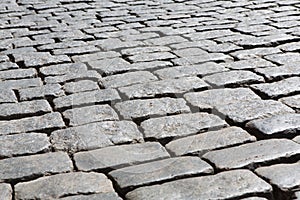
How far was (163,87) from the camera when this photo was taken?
4121mm

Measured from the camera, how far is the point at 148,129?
340 centimetres

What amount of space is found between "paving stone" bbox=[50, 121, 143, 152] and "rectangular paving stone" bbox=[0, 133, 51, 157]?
0.06 m

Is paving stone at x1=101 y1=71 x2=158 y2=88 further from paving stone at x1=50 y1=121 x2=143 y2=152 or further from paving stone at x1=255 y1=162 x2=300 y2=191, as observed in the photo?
paving stone at x1=255 y1=162 x2=300 y2=191

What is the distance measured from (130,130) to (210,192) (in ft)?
2.91

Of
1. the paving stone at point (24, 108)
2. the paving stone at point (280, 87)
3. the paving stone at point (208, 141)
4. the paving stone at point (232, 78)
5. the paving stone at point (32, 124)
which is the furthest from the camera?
the paving stone at point (232, 78)

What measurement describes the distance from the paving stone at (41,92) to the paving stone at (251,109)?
114 centimetres

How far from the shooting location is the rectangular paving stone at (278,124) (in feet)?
10.7

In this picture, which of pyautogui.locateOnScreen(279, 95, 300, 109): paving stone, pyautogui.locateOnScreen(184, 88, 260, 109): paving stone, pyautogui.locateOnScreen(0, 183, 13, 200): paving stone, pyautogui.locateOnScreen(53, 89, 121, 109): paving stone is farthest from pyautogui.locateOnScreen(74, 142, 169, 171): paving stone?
pyautogui.locateOnScreen(279, 95, 300, 109): paving stone

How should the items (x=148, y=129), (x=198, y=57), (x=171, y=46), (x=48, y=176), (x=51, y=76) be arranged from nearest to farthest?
(x=48, y=176) → (x=148, y=129) → (x=51, y=76) → (x=198, y=57) → (x=171, y=46)

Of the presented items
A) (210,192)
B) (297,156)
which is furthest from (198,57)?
(210,192)

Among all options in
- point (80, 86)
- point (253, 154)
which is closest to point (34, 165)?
point (253, 154)

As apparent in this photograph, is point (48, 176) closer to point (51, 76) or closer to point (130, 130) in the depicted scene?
point (130, 130)

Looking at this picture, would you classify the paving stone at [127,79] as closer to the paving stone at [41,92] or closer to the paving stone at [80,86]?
the paving stone at [80,86]

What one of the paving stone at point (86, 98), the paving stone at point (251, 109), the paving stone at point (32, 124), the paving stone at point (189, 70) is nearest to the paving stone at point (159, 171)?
the paving stone at point (251, 109)
